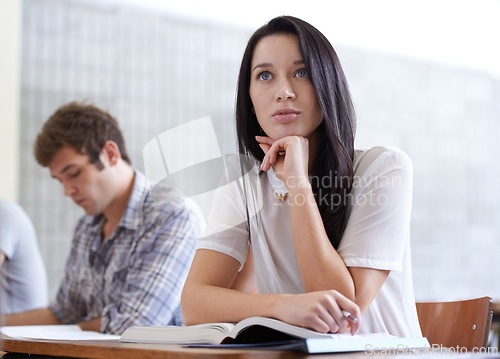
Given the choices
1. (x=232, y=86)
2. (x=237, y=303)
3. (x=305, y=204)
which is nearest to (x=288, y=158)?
(x=305, y=204)

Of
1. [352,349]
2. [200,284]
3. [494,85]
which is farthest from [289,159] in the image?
[494,85]

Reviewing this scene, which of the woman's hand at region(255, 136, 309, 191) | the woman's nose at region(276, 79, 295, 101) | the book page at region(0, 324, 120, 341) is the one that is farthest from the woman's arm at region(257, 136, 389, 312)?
the book page at region(0, 324, 120, 341)

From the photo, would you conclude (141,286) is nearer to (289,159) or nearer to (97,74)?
(289,159)

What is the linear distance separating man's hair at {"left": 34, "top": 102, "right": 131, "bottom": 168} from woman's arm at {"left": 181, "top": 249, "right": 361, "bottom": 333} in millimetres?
996

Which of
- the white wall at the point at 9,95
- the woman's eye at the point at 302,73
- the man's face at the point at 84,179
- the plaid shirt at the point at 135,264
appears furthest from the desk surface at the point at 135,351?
the white wall at the point at 9,95

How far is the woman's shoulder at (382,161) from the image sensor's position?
1.03 m

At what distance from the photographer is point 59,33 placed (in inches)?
127

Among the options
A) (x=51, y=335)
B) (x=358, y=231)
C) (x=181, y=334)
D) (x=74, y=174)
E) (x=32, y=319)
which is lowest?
(x=32, y=319)

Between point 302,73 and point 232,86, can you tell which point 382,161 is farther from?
point 232,86

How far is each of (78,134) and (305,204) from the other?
1198mm

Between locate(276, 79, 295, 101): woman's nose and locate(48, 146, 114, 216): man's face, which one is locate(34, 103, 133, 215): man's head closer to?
locate(48, 146, 114, 216): man's face

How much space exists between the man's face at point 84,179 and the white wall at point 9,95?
1278mm

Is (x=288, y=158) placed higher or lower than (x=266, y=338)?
higher

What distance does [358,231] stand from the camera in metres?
0.97
